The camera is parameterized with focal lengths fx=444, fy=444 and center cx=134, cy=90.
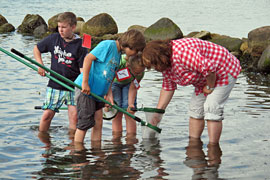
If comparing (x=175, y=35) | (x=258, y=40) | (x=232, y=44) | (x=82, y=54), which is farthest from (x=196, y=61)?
(x=175, y=35)

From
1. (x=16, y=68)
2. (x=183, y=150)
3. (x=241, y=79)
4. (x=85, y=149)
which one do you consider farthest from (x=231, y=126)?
(x=16, y=68)

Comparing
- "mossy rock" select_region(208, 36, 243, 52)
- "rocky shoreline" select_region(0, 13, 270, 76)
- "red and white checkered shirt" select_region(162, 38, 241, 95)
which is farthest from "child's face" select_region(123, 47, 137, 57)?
"mossy rock" select_region(208, 36, 243, 52)

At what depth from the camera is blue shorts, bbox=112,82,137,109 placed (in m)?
5.78

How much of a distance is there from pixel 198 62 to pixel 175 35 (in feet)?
41.8

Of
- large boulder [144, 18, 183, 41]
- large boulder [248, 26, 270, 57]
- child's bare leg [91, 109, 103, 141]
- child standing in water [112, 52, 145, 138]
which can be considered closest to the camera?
child standing in water [112, 52, 145, 138]

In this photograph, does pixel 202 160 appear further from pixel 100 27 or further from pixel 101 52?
pixel 100 27

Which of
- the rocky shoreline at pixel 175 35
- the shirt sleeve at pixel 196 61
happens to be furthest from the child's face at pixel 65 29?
the rocky shoreline at pixel 175 35

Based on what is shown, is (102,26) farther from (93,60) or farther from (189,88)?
(93,60)

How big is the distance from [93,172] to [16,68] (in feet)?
26.0

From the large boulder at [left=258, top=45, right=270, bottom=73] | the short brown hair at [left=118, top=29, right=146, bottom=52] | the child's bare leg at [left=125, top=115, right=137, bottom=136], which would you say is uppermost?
the short brown hair at [left=118, top=29, right=146, bottom=52]

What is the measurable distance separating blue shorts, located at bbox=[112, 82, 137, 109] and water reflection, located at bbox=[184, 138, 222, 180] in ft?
3.10

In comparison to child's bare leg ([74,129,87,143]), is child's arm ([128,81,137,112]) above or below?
above

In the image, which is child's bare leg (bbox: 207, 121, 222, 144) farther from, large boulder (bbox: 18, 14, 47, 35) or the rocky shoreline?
large boulder (bbox: 18, 14, 47, 35)

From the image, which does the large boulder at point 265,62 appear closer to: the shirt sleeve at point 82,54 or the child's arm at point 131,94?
the child's arm at point 131,94
